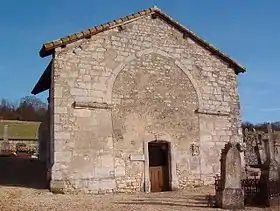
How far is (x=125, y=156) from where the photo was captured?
41.6 feet

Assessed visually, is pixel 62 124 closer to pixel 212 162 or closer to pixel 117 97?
pixel 117 97

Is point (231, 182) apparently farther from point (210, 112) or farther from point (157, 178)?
point (210, 112)

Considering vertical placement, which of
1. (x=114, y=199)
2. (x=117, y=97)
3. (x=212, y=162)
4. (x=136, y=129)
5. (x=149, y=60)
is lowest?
(x=114, y=199)

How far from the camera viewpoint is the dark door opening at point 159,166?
1348 centimetres

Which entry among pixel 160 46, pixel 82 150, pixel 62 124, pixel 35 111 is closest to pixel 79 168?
pixel 82 150

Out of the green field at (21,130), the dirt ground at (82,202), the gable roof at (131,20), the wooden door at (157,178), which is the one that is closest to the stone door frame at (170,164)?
the wooden door at (157,178)

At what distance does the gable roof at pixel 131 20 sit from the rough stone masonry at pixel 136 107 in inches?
5.3

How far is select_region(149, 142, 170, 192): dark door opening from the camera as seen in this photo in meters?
13.5

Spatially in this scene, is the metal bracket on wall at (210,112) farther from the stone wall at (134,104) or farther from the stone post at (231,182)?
the stone post at (231,182)

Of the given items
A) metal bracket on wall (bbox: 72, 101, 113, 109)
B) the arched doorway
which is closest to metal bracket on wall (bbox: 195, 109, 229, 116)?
the arched doorway

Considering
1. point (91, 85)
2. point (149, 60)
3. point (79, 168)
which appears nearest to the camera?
point (79, 168)

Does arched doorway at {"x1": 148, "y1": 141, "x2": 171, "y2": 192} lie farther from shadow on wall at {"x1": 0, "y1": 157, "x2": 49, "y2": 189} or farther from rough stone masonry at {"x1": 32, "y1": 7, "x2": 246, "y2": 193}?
shadow on wall at {"x1": 0, "y1": 157, "x2": 49, "y2": 189}

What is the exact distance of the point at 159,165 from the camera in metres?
13.8

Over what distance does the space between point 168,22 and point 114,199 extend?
25.8 feet
